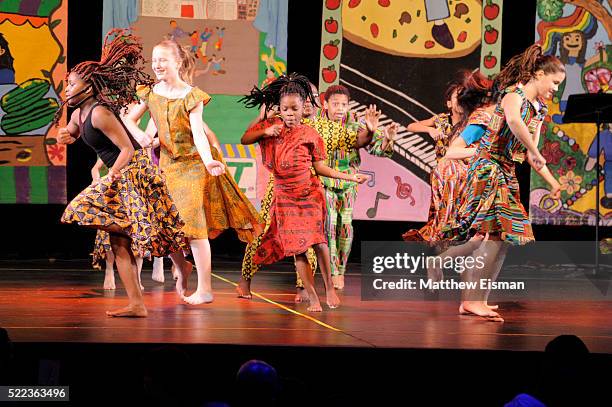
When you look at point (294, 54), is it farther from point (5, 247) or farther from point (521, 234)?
point (521, 234)

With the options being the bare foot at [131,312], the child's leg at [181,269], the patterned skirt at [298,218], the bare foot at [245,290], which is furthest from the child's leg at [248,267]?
the bare foot at [131,312]

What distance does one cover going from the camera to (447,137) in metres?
7.47

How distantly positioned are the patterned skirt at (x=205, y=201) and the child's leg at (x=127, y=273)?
0.75m

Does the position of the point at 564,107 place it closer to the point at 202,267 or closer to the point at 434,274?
the point at 434,274

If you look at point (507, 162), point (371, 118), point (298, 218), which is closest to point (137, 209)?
point (298, 218)

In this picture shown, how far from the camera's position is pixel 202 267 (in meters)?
5.78

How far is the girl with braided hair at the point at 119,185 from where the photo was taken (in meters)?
Answer: 4.89

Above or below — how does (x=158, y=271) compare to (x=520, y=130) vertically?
below

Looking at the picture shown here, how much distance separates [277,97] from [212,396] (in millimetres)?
3118

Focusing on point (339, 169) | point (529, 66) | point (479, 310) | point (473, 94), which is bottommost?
point (479, 310)

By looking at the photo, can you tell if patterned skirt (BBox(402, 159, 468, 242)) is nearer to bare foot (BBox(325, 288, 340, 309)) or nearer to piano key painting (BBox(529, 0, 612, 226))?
bare foot (BBox(325, 288, 340, 309))

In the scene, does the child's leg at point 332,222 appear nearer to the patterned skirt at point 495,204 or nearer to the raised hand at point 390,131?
the raised hand at point 390,131

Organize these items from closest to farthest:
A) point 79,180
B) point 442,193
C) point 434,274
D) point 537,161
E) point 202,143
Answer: point 537,161
point 202,143
point 434,274
point 442,193
point 79,180

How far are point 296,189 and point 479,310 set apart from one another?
4.05 ft
